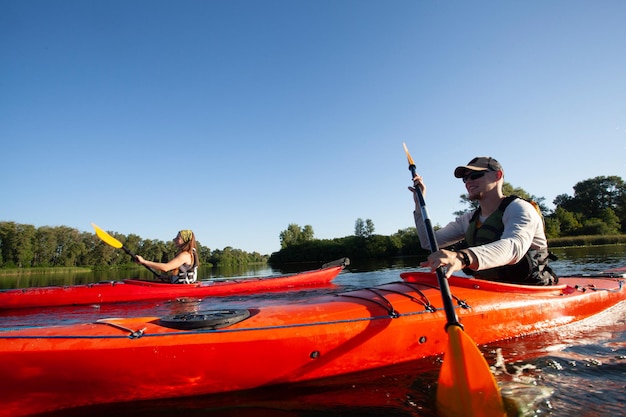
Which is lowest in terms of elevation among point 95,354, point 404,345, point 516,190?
point 404,345

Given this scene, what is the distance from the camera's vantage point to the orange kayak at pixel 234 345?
246 centimetres

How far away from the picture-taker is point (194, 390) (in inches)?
107

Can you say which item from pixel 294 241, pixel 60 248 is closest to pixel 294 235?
pixel 294 241

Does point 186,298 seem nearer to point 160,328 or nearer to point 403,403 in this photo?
point 160,328

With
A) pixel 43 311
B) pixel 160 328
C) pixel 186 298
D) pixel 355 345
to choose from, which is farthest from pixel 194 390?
pixel 43 311

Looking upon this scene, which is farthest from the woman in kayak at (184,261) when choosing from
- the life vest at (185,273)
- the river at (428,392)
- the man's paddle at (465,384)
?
the man's paddle at (465,384)

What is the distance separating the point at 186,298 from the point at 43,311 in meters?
2.99

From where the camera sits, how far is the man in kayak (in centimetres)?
301

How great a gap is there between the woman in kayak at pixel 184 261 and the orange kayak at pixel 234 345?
456 cm

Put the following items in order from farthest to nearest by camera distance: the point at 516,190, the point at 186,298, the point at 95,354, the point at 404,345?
the point at 516,190, the point at 186,298, the point at 404,345, the point at 95,354

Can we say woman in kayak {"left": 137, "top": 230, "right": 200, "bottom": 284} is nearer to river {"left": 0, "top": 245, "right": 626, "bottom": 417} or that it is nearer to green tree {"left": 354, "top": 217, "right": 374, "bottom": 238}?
river {"left": 0, "top": 245, "right": 626, "bottom": 417}

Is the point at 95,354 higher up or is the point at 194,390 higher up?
the point at 95,354

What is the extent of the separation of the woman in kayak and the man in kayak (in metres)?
5.76

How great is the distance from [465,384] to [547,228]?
54390 millimetres
